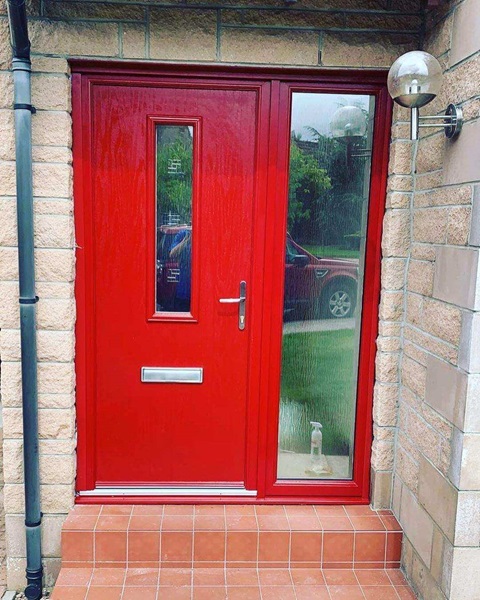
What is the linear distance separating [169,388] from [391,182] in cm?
152

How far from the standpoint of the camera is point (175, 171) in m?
2.72

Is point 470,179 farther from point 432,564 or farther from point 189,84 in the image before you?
point 432,564

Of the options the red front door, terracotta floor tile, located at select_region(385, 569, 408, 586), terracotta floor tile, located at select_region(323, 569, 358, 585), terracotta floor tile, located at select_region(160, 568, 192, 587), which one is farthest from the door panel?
terracotta floor tile, located at select_region(385, 569, 408, 586)

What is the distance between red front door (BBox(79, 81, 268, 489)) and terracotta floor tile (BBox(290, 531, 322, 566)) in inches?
15.7

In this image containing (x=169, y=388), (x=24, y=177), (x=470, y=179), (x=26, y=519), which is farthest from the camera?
(x=169, y=388)

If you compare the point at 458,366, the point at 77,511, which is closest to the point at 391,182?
the point at 458,366

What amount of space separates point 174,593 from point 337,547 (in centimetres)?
81

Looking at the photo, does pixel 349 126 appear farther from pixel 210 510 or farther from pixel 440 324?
pixel 210 510

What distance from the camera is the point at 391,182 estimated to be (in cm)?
265

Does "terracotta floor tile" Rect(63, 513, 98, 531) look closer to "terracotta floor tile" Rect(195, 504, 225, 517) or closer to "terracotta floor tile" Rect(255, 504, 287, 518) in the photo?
"terracotta floor tile" Rect(195, 504, 225, 517)

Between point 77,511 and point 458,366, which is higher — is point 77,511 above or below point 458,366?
below

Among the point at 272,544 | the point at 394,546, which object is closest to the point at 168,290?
the point at 272,544

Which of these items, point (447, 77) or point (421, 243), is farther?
point (421, 243)

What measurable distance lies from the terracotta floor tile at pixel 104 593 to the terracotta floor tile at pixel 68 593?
0.10 ft
